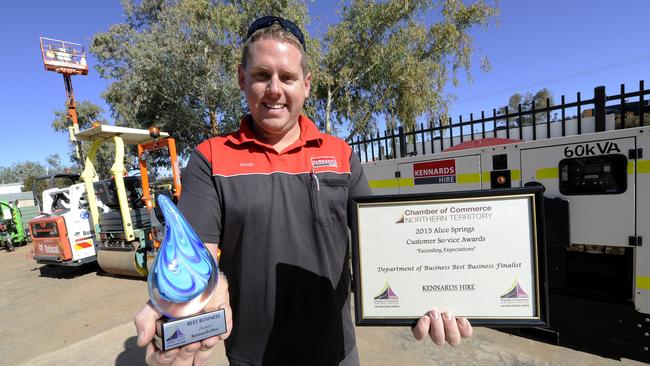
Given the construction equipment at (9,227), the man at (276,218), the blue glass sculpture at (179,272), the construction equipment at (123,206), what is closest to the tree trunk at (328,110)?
the construction equipment at (123,206)

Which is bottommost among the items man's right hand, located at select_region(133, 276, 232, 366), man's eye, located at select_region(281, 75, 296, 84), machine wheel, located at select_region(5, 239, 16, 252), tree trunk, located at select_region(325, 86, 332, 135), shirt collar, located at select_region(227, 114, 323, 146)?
machine wheel, located at select_region(5, 239, 16, 252)

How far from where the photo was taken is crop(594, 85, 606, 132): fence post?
4.79 meters

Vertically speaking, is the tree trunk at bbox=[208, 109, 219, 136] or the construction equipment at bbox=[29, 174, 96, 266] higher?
the tree trunk at bbox=[208, 109, 219, 136]

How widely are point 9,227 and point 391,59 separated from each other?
16024 millimetres

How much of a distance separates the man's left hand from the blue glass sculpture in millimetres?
792

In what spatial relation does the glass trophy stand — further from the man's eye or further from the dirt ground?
the dirt ground

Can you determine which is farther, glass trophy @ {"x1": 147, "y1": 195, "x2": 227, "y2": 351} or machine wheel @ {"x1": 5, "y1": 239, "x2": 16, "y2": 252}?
machine wheel @ {"x1": 5, "y1": 239, "x2": 16, "y2": 252}

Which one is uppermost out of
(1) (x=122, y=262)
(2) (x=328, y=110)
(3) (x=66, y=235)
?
(2) (x=328, y=110)

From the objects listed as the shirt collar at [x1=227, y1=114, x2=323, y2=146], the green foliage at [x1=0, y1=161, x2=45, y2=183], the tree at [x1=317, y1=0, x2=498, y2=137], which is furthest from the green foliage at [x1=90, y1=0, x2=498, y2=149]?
the green foliage at [x1=0, y1=161, x2=45, y2=183]

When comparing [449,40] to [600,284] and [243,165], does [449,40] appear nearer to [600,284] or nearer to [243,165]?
[600,284]

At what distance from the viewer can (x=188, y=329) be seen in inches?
41.5

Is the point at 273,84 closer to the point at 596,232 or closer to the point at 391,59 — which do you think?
the point at 596,232

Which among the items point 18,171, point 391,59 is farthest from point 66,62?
point 18,171

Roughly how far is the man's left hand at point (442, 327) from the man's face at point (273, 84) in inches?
37.6
